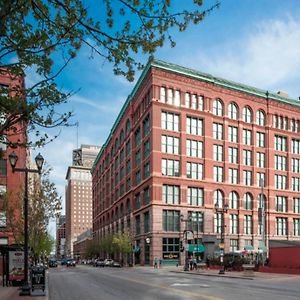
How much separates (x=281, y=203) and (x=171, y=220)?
26.0 metres

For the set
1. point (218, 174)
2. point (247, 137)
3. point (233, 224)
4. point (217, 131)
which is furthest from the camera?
point (247, 137)

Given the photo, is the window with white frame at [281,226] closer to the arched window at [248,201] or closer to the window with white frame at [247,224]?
the window with white frame at [247,224]

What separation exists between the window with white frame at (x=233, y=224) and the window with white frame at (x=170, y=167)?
46.6 ft

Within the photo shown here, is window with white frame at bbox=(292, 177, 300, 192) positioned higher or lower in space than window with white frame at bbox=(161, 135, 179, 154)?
lower

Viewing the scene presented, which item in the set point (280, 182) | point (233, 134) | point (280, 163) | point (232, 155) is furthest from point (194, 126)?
point (280, 182)

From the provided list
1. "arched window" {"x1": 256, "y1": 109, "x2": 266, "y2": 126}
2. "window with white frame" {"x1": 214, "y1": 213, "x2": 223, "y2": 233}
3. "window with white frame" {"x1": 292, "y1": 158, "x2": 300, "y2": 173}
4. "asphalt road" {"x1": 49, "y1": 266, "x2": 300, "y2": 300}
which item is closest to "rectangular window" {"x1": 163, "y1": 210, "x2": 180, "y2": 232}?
"window with white frame" {"x1": 214, "y1": 213, "x2": 223, "y2": 233}

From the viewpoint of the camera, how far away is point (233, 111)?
297ft

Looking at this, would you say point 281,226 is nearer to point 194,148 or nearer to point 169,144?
point 194,148

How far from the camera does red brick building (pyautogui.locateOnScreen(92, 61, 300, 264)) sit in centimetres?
8038

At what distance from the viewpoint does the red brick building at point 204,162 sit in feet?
264

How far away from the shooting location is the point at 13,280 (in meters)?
30.8

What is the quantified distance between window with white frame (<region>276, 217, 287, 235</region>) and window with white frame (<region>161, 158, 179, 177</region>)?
81.7ft

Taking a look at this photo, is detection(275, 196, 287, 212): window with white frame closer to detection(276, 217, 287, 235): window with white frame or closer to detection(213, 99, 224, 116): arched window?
detection(276, 217, 287, 235): window with white frame

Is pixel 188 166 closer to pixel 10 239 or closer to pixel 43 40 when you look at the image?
pixel 10 239
